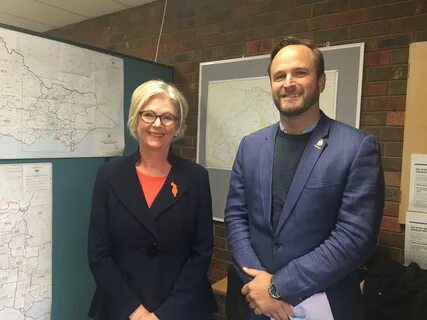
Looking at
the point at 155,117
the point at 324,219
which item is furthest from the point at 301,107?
the point at 155,117

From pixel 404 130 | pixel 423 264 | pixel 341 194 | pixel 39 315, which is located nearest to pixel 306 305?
pixel 341 194

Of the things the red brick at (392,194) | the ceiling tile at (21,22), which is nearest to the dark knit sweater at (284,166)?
the red brick at (392,194)

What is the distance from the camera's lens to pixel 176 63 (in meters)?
2.97

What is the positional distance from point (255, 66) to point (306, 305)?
1.69m

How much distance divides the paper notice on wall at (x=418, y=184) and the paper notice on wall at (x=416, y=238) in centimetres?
4

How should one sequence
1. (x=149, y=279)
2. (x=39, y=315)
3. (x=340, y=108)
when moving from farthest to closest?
(x=340, y=108) < (x=39, y=315) < (x=149, y=279)

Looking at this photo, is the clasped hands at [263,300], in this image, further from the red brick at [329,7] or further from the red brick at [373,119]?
the red brick at [329,7]

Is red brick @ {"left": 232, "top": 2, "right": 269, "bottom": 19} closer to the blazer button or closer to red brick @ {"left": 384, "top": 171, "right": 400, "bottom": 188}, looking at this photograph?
red brick @ {"left": 384, "top": 171, "right": 400, "bottom": 188}

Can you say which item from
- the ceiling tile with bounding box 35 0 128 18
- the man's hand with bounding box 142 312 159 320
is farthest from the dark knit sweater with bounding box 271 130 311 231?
the ceiling tile with bounding box 35 0 128 18

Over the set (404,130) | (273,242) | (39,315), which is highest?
(404,130)

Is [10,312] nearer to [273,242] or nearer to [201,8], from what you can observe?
[273,242]

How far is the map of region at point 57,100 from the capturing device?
178 cm

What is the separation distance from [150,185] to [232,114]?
3.81 feet

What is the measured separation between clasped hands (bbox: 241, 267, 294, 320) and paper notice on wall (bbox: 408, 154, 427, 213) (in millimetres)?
1132
